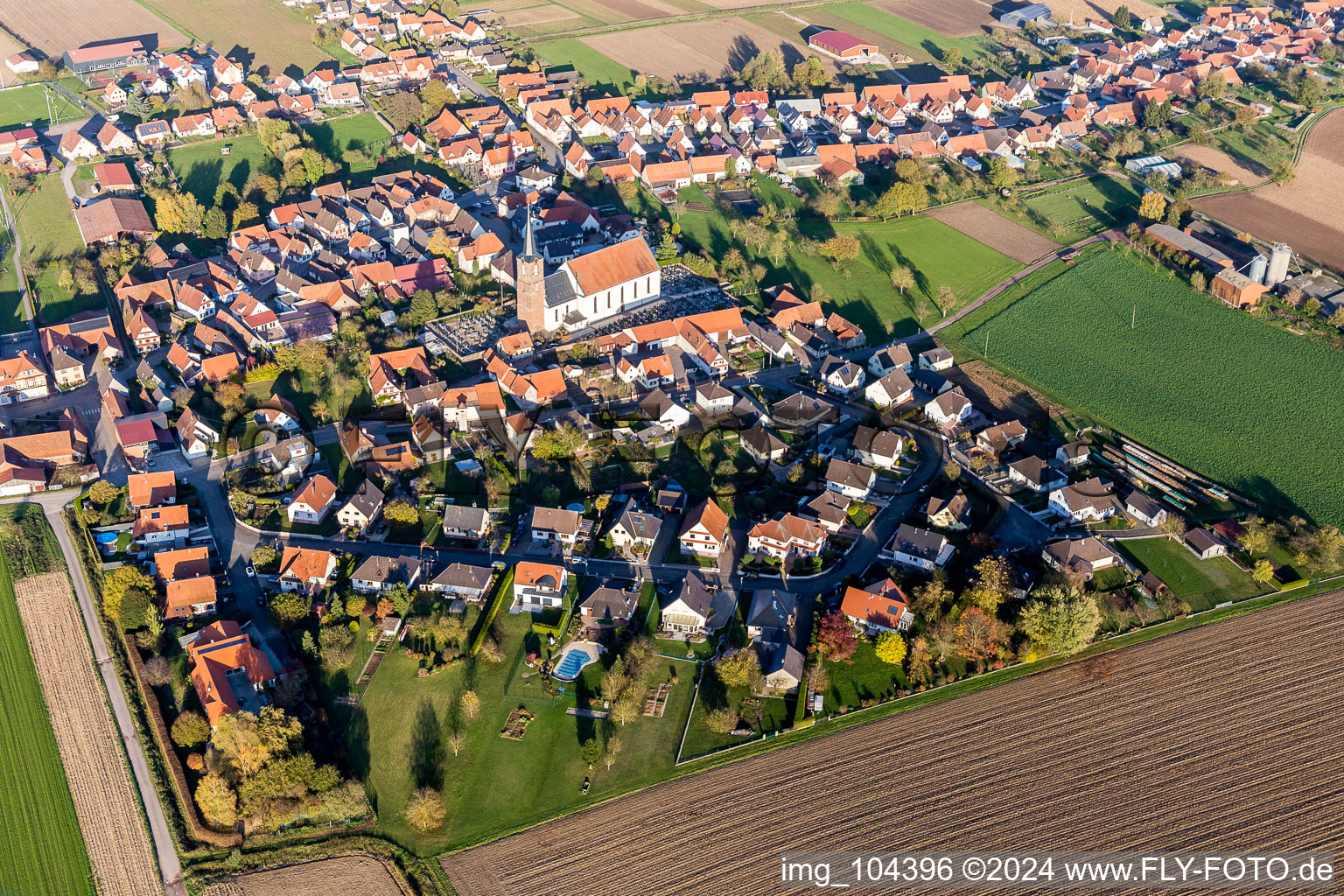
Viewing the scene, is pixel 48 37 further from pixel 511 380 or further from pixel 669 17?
pixel 511 380

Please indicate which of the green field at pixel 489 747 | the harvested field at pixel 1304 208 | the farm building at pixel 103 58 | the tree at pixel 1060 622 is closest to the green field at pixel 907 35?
the harvested field at pixel 1304 208

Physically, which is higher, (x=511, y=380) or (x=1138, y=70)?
(x=1138, y=70)

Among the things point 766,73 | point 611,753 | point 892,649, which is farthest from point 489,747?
point 766,73

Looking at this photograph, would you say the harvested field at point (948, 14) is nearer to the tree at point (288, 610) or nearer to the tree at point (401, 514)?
the tree at point (401, 514)

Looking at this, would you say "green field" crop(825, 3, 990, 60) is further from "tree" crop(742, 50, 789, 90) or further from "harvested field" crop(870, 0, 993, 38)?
"tree" crop(742, 50, 789, 90)

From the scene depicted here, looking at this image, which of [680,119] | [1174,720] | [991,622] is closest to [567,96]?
[680,119]

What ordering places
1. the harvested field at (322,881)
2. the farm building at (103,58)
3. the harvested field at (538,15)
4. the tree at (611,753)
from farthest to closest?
1. the harvested field at (538,15)
2. the farm building at (103,58)
3. the tree at (611,753)
4. the harvested field at (322,881)
